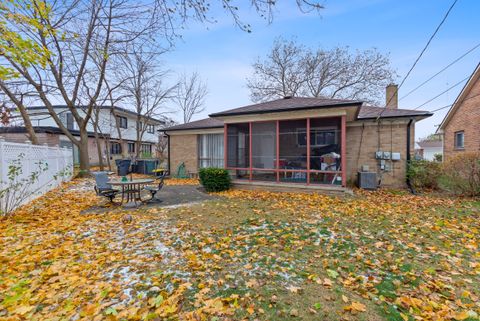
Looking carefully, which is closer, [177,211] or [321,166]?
[177,211]

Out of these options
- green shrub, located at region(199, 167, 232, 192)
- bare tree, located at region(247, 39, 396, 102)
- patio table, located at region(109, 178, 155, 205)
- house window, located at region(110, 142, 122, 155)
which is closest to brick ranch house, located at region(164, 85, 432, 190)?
green shrub, located at region(199, 167, 232, 192)

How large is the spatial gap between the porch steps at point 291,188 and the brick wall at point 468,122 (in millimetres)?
7420

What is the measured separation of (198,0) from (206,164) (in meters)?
10.8

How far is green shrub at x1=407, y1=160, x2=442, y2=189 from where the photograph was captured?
28.7 ft

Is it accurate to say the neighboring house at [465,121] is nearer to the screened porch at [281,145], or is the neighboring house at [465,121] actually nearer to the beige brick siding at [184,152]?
the screened porch at [281,145]

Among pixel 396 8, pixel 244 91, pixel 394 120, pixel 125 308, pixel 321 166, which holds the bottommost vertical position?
pixel 125 308

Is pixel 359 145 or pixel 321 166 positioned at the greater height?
pixel 359 145

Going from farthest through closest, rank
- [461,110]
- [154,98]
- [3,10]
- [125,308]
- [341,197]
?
[154,98]
[461,110]
[341,197]
[3,10]
[125,308]

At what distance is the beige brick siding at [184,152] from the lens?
14.1m

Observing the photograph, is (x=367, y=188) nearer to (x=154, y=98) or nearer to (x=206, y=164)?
(x=206, y=164)

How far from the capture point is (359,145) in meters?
10.1

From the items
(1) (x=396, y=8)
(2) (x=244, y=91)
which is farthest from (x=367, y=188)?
(2) (x=244, y=91)

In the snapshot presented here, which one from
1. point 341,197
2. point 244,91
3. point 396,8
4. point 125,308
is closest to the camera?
point 125,308

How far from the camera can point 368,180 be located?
9156mm
